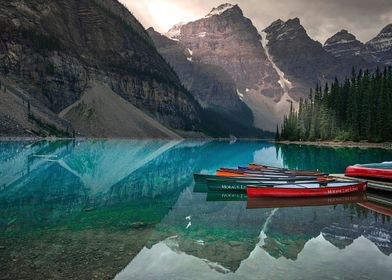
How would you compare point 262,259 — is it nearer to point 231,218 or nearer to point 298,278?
point 298,278

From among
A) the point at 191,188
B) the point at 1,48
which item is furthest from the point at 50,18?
the point at 191,188

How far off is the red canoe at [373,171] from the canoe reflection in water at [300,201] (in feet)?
19.1

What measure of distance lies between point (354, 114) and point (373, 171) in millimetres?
91048

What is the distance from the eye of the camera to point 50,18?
192 m

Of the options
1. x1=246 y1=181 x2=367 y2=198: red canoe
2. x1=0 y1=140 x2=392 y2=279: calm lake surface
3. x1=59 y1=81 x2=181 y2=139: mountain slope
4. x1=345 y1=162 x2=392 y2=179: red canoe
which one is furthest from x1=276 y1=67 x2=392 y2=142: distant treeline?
x1=0 y1=140 x2=392 y2=279: calm lake surface

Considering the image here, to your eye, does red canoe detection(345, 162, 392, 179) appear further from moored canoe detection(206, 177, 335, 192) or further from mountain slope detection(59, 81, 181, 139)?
mountain slope detection(59, 81, 181, 139)

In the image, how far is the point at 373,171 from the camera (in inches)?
1479

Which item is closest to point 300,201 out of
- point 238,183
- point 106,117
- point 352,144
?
point 238,183

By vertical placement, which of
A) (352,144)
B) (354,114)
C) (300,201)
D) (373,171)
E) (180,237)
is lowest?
(300,201)

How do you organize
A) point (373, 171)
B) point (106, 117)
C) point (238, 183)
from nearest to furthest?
1. point (238, 183)
2. point (373, 171)
3. point (106, 117)

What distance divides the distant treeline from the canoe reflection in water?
88.9 metres

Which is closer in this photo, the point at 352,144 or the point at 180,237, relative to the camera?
the point at 180,237

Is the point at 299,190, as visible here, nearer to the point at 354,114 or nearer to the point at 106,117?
the point at 354,114

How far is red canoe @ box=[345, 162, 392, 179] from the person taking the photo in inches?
1416
